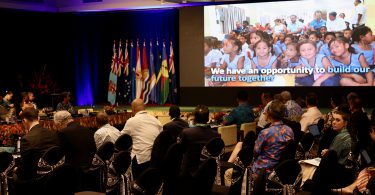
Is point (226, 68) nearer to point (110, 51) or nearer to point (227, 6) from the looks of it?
point (227, 6)

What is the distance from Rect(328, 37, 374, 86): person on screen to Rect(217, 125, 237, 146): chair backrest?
231 inches

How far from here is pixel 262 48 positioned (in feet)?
48.8

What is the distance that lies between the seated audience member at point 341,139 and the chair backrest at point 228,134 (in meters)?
3.60

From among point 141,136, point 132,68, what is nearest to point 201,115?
point 141,136

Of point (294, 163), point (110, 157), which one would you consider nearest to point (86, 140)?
point (110, 157)

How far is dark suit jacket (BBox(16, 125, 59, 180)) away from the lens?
216 inches

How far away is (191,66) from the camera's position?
52.5 ft

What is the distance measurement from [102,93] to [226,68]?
558 centimetres

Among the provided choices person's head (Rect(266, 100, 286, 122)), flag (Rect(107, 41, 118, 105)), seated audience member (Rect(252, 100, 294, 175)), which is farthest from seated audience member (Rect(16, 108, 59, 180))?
flag (Rect(107, 41, 118, 105))

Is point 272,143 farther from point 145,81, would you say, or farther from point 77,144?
point 145,81

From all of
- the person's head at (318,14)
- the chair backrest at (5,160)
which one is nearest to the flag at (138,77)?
the person's head at (318,14)

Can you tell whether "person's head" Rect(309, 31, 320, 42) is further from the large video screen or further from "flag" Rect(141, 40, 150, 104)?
"flag" Rect(141, 40, 150, 104)

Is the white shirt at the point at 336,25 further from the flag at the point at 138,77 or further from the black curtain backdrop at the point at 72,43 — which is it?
the flag at the point at 138,77

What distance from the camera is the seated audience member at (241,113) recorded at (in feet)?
29.4
